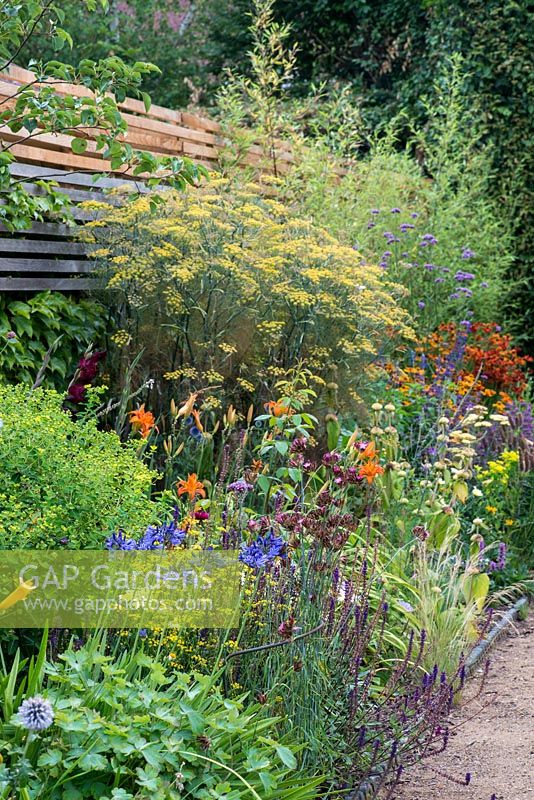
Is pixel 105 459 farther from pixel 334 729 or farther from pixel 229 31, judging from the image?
pixel 229 31

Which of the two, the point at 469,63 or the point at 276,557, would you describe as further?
the point at 469,63

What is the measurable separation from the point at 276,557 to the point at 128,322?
7.59ft

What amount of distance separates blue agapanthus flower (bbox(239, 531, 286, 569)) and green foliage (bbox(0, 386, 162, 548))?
0.33 metres

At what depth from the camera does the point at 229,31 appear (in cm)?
1548

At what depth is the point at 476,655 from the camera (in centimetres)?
388

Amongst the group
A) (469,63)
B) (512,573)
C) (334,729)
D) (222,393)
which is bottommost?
(512,573)

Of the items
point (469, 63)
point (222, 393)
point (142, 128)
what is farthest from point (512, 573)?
point (469, 63)

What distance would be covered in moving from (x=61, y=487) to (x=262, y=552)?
1.99 ft

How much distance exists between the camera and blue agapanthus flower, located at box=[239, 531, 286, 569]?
258cm

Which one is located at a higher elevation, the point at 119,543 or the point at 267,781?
the point at 119,543

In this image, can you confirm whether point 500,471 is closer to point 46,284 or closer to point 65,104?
point 46,284

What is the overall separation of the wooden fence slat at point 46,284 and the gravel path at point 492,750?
2848 millimetres

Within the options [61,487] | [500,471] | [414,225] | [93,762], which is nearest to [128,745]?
[93,762]

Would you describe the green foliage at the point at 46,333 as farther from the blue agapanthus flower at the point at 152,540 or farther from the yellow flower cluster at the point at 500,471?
the yellow flower cluster at the point at 500,471
